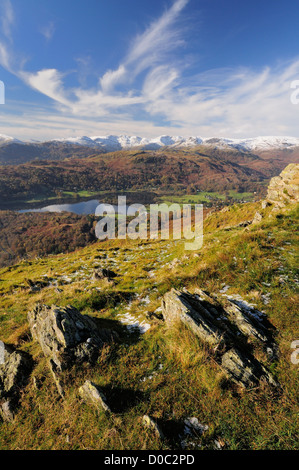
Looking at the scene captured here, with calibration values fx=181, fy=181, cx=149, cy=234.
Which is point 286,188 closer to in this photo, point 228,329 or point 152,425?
point 228,329

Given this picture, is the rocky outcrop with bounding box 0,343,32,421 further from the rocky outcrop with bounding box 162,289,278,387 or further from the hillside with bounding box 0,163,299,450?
the rocky outcrop with bounding box 162,289,278,387

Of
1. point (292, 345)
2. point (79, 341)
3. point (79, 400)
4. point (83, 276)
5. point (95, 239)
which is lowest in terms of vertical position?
point (95, 239)

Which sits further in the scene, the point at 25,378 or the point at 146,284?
the point at 146,284

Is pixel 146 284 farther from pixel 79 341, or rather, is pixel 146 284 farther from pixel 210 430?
pixel 210 430

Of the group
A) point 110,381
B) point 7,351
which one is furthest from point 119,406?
point 7,351

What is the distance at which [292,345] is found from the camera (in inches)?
243

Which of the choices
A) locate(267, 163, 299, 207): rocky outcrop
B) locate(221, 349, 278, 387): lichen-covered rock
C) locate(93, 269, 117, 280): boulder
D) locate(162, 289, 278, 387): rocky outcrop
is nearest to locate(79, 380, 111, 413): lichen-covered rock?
locate(162, 289, 278, 387): rocky outcrop

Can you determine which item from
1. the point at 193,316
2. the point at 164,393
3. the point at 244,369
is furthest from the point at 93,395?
the point at 244,369

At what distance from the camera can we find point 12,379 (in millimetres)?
6211

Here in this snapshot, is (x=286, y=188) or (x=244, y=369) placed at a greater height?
(x=286, y=188)

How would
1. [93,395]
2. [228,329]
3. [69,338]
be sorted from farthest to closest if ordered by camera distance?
[228,329], [69,338], [93,395]

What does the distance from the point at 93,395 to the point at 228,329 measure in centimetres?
507

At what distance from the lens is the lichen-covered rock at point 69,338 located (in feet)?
21.1
